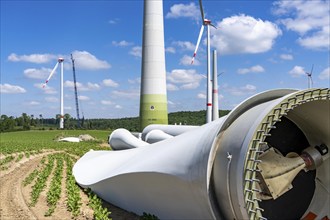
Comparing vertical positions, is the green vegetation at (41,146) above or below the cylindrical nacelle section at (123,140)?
below

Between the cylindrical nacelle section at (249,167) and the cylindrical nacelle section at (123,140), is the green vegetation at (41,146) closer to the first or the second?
the cylindrical nacelle section at (123,140)

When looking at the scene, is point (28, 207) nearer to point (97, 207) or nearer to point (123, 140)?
point (97, 207)

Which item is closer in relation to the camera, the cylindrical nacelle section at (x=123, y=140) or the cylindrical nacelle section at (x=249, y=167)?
the cylindrical nacelle section at (x=249, y=167)

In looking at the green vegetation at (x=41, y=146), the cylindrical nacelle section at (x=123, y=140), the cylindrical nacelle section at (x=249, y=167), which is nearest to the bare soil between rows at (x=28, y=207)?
the cylindrical nacelle section at (x=249, y=167)

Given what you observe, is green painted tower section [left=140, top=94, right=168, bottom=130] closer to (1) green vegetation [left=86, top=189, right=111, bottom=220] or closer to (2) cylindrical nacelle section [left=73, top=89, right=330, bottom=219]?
(1) green vegetation [left=86, top=189, right=111, bottom=220]

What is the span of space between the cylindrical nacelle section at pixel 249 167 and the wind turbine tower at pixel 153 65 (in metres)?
21.7

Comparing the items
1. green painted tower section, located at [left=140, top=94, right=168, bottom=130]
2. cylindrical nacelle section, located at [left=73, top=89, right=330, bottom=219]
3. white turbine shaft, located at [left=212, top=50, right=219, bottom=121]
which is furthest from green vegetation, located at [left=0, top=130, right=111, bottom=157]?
cylindrical nacelle section, located at [left=73, top=89, right=330, bottom=219]

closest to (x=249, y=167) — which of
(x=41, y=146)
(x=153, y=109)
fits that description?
(x=153, y=109)

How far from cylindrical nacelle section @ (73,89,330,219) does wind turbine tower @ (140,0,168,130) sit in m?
21.7

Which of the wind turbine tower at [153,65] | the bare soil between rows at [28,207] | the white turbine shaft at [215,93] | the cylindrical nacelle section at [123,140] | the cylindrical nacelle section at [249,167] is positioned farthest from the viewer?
the white turbine shaft at [215,93]

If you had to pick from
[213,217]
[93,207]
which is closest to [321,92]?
[213,217]

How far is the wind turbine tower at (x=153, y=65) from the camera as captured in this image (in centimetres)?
3017

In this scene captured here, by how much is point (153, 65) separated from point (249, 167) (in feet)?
83.9

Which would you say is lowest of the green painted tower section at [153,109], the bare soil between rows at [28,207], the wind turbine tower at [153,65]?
the bare soil between rows at [28,207]
